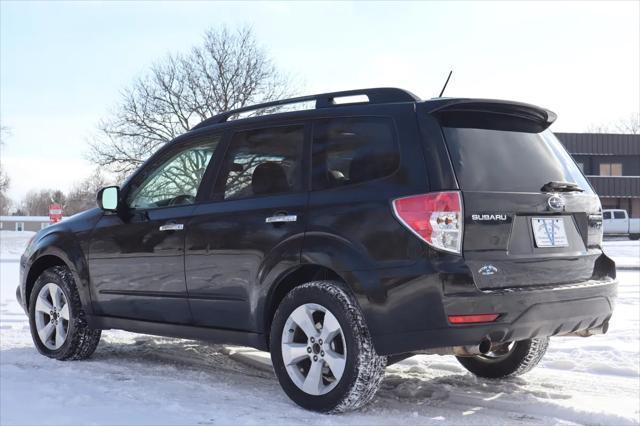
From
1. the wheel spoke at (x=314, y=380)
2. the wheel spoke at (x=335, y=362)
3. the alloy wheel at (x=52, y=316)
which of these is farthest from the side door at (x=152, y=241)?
the wheel spoke at (x=335, y=362)

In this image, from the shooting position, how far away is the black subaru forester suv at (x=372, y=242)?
3959mm

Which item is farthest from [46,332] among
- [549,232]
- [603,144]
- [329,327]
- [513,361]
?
[603,144]

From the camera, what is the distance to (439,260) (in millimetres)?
3885

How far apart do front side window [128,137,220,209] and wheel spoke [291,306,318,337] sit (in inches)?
54.6

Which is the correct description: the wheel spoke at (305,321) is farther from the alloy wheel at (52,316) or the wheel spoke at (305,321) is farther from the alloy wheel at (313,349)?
the alloy wheel at (52,316)

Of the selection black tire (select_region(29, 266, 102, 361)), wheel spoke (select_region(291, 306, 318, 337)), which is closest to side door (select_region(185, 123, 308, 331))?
wheel spoke (select_region(291, 306, 318, 337))

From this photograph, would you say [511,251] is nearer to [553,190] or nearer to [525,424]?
[553,190]

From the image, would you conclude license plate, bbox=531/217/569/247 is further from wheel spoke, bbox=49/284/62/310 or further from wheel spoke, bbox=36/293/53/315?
wheel spoke, bbox=36/293/53/315

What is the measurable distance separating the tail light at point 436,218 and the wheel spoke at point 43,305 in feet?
11.7

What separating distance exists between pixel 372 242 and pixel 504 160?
951 mm

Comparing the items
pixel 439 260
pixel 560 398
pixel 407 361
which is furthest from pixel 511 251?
pixel 407 361

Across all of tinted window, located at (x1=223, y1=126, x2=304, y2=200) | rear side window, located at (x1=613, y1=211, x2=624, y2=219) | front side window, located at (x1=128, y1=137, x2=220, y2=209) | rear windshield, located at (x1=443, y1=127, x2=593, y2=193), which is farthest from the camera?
rear side window, located at (x1=613, y1=211, x2=624, y2=219)

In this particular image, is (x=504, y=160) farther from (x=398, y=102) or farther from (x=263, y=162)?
(x=263, y=162)

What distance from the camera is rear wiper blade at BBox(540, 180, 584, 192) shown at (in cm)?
438
